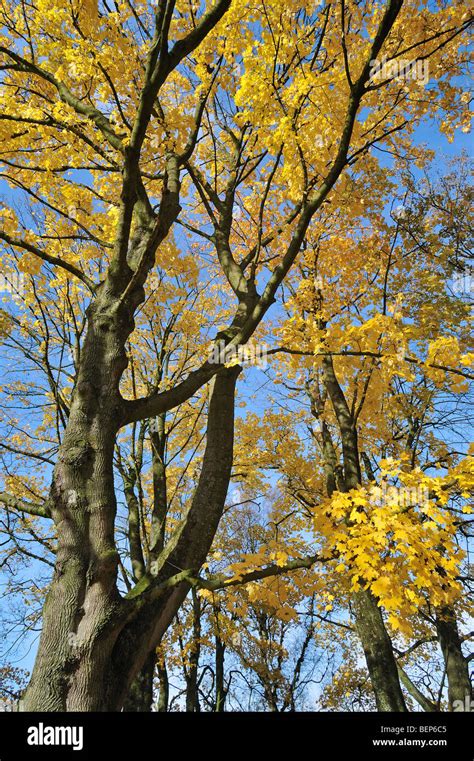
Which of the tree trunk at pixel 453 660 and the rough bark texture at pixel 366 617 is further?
the tree trunk at pixel 453 660

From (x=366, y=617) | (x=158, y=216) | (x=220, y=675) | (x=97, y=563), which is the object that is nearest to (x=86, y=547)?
(x=97, y=563)

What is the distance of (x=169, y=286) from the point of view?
7.35 meters

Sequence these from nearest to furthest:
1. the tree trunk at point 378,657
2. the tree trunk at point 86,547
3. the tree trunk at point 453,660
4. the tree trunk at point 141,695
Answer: the tree trunk at point 86,547 < the tree trunk at point 378,657 < the tree trunk at point 141,695 < the tree trunk at point 453,660

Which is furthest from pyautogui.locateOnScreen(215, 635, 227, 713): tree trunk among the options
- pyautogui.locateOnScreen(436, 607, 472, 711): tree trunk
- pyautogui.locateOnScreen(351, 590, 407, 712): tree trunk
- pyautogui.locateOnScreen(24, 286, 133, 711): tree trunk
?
pyautogui.locateOnScreen(24, 286, 133, 711): tree trunk

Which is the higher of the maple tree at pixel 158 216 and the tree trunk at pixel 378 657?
the maple tree at pixel 158 216

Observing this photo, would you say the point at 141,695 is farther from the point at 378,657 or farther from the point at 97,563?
the point at 97,563

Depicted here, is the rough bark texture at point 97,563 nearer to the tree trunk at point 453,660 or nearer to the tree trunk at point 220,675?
the tree trunk at point 453,660

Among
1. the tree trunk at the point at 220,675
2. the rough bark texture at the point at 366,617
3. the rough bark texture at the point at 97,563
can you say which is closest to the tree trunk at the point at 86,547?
the rough bark texture at the point at 97,563

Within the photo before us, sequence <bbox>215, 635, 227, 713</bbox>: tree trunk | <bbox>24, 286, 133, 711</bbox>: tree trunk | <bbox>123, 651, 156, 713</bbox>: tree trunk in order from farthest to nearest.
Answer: <bbox>215, 635, 227, 713</bbox>: tree trunk, <bbox>123, 651, 156, 713</bbox>: tree trunk, <bbox>24, 286, 133, 711</bbox>: tree trunk

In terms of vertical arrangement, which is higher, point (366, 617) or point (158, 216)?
point (158, 216)

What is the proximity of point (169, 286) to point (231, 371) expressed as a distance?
3.50 meters

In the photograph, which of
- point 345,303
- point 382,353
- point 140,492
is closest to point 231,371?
point 382,353

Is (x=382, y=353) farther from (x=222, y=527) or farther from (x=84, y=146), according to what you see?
(x=222, y=527)

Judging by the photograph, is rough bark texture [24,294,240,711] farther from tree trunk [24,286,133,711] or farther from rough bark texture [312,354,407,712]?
rough bark texture [312,354,407,712]
